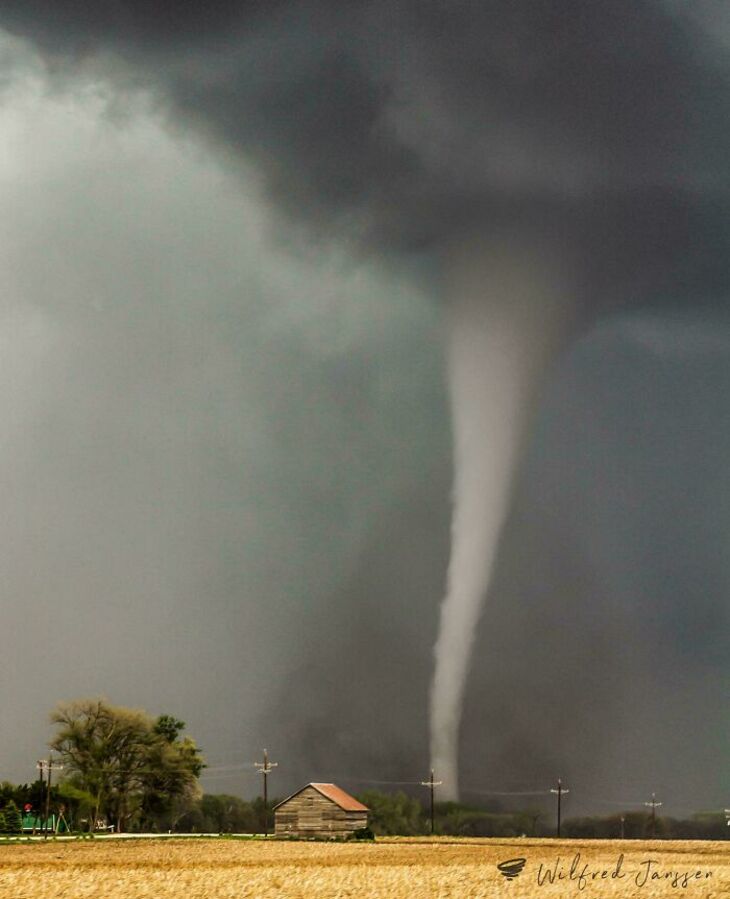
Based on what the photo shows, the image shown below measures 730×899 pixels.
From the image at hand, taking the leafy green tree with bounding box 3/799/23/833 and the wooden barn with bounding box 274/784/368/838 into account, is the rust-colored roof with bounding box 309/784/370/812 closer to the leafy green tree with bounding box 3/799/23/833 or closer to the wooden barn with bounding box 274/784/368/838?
the wooden barn with bounding box 274/784/368/838

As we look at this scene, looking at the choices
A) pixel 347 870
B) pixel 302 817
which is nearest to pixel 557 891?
pixel 347 870

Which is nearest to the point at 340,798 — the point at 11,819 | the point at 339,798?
the point at 339,798

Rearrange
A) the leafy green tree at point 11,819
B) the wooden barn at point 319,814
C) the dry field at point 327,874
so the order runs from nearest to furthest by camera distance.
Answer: the dry field at point 327,874
the leafy green tree at point 11,819
the wooden barn at point 319,814

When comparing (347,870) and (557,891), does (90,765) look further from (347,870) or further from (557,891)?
(557,891)

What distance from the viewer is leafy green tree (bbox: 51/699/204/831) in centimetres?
16462

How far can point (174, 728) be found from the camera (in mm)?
171375

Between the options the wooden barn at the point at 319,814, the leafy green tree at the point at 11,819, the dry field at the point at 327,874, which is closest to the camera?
the dry field at the point at 327,874

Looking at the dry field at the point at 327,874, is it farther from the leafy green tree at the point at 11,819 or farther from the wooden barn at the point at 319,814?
the wooden barn at the point at 319,814

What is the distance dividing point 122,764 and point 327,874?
4187 inches

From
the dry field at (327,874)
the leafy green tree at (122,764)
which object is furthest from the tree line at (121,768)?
the dry field at (327,874)

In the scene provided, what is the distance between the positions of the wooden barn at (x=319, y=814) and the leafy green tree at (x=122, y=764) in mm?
21017

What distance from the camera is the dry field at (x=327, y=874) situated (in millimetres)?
52719

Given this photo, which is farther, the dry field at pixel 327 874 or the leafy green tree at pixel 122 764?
the leafy green tree at pixel 122 764

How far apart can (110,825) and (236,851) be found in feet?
239
